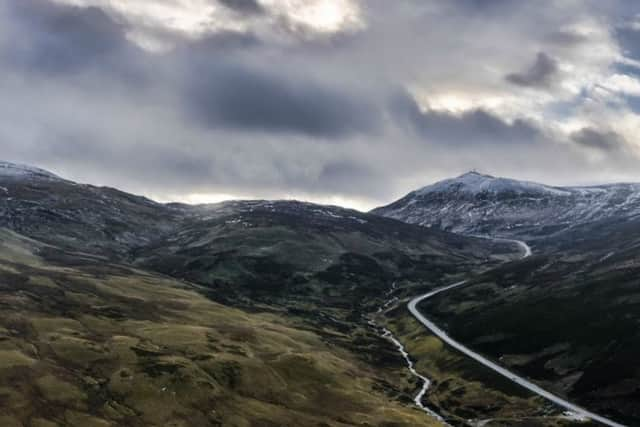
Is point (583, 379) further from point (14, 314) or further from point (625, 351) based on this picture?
point (14, 314)

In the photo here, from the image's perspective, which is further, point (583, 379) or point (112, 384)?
point (583, 379)

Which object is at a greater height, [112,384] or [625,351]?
[625,351]

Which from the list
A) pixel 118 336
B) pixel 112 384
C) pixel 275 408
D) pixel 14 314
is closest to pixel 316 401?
pixel 275 408

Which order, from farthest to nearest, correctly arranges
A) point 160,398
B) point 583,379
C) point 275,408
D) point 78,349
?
point 583,379
point 78,349
point 275,408
point 160,398

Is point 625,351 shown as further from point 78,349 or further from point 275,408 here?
point 78,349

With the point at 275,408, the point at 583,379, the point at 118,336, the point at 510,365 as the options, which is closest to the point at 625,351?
the point at 583,379

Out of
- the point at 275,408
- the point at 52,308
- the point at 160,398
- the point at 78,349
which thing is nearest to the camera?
the point at 160,398
